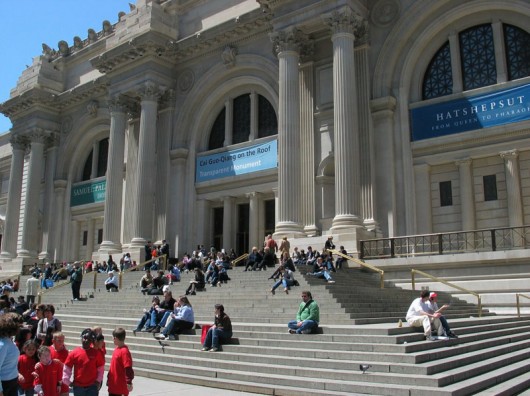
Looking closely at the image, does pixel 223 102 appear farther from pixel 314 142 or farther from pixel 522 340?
pixel 522 340

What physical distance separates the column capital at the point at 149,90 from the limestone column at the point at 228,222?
7.35 meters

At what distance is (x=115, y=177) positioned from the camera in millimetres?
33219

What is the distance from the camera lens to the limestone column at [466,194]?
2208 centimetres

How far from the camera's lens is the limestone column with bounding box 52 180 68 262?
3919 centimetres

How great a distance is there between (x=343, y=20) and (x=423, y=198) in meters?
8.36

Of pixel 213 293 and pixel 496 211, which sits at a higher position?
pixel 496 211

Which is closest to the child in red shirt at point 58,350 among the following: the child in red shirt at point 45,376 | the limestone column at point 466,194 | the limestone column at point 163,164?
the child in red shirt at point 45,376

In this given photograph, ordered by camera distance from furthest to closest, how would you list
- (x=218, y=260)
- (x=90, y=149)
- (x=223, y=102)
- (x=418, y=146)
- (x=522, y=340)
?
(x=90, y=149) → (x=223, y=102) → (x=418, y=146) → (x=218, y=260) → (x=522, y=340)

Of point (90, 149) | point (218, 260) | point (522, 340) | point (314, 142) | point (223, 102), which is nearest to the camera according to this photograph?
point (522, 340)

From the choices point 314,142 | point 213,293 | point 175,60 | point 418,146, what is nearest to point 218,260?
point 213,293

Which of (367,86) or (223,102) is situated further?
(223,102)

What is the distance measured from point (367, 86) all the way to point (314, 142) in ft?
11.6

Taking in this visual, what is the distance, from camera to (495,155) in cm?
2209

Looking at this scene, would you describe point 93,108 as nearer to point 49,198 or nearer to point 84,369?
point 49,198
